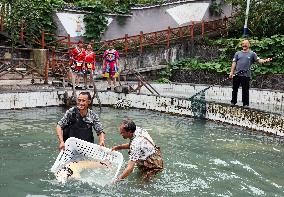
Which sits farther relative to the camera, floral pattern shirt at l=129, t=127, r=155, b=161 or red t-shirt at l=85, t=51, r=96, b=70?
red t-shirt at l=85, t=51, r=96, b=70

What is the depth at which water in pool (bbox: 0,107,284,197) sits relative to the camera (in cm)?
976

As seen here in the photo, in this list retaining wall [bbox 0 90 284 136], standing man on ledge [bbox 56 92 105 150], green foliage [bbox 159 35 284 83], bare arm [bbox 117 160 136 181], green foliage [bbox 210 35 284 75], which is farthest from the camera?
green foliage [bbox 159 35 284 83]

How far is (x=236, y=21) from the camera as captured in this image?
29891mm

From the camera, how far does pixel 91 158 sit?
9883 mm

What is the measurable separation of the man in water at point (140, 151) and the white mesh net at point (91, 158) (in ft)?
1.04

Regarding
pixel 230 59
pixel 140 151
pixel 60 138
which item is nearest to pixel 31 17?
pixel 230 59

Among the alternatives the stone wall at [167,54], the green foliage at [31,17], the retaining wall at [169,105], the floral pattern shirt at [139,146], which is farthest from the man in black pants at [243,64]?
the green foliage at [31,17]

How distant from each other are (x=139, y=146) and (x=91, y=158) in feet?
3.66

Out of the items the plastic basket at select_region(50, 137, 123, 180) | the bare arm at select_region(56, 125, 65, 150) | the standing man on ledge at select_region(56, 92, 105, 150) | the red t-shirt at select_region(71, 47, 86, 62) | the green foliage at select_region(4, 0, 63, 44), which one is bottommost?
the plastic basket at select_region(50, 137, 123, 180)

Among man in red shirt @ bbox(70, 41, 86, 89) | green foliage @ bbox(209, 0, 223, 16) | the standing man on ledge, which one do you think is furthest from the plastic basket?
green foliage @ bbox(209, 0, 223, 16)

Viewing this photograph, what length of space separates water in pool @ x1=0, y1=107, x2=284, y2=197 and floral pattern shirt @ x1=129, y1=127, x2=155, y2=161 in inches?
27.5

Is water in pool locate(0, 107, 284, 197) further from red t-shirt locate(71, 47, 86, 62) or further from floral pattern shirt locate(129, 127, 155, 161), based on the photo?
red t-shirt locate(71, 47, 86, 62)

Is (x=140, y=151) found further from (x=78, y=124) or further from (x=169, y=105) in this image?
(x=169, y=105)

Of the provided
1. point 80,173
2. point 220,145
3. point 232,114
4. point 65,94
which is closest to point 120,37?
point 65,94
